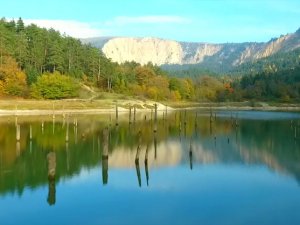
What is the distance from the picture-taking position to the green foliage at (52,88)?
104m

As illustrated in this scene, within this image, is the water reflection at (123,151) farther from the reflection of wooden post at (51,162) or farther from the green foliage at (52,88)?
the green foliage at (52,88)

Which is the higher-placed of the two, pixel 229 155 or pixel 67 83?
pixel 67 83

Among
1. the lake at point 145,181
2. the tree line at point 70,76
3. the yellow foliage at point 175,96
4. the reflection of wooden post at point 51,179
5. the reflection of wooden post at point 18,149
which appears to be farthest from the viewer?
the yellow foliage at point 175,96

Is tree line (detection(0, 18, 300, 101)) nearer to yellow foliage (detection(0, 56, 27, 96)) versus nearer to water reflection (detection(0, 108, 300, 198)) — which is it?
yellow foliage (detection(0, 56, 27, 96))

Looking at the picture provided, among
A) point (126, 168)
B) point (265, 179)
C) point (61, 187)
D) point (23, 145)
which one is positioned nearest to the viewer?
point (61, 187)

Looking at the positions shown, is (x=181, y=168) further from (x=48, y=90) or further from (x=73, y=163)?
(x=48, y=90)

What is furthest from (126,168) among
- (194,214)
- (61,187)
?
(194,214)

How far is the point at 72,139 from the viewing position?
49.2m

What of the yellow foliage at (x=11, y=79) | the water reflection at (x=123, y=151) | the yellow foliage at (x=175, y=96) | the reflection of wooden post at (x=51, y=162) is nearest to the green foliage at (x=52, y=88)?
the yellow foliage at (x=11, y=79)

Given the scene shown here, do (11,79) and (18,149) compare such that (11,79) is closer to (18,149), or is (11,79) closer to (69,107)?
(69,107)

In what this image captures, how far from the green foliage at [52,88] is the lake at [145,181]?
170 feet

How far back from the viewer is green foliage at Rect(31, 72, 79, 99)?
103562 millimetres

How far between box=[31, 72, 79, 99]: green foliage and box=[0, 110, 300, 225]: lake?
5191 centimetres

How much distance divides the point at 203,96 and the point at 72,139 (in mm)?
133709
